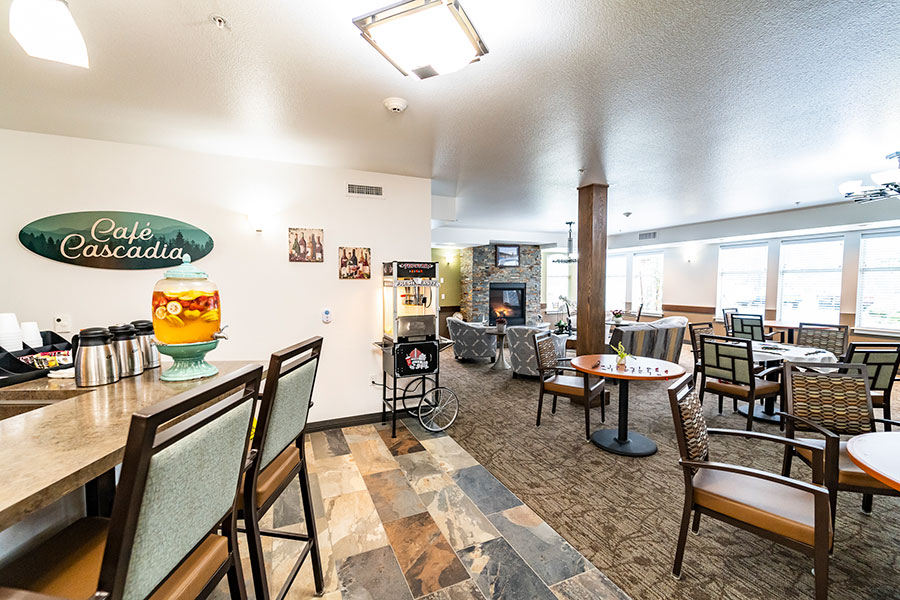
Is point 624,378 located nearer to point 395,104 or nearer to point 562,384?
point 562,384

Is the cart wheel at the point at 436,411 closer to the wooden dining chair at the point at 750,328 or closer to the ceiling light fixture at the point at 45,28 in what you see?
the ceiling light fixture at the point at 45,28

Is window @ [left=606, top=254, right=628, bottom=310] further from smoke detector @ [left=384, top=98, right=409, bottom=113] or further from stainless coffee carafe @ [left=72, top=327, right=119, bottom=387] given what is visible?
stainless coffee carafe @ [left=72, top=327, right=119, bottom=387]

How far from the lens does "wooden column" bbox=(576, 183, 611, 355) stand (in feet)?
14.6

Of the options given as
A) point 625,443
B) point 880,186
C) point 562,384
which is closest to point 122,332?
point 562,384

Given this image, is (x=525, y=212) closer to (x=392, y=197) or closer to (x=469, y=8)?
(x=392, y=197)

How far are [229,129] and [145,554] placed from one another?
3040 millimetres

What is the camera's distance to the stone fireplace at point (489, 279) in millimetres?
9289

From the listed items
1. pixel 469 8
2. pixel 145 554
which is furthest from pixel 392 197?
pixel 145 554

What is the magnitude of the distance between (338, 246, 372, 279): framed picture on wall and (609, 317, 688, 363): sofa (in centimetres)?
397

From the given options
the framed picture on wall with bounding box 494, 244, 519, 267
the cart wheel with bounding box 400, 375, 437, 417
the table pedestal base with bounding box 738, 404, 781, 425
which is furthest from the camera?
the framed picture on wall with bounding box 494, 244, 519, 267

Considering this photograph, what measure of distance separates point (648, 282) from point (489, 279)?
451 centimetres

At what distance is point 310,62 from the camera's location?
1975 mm

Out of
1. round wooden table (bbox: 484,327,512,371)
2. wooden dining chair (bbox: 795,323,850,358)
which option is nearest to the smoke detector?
round wooden table (bbox: 484,327,512,371)

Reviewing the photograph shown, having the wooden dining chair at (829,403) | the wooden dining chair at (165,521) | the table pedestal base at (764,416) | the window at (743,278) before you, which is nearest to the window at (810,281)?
the window at (743,278)
